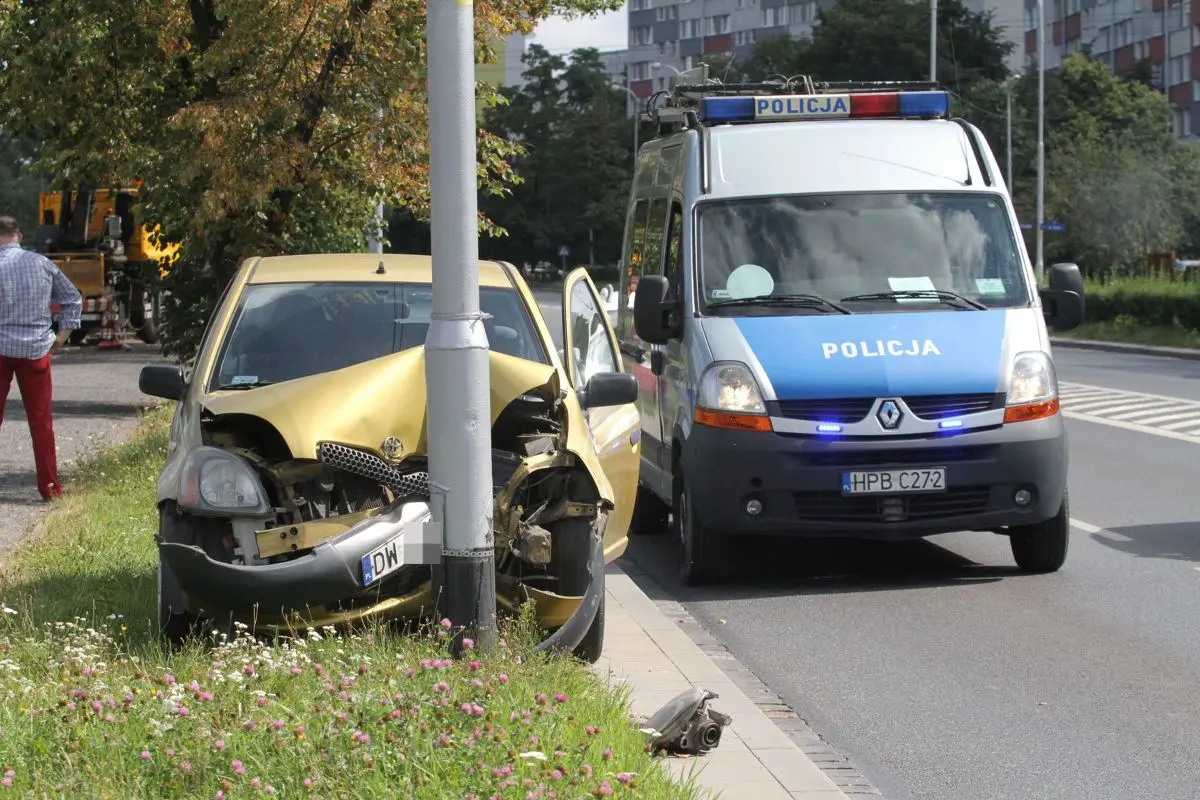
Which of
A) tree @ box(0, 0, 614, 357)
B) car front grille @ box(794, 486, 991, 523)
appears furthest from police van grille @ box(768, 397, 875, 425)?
tree @ box(0, 0, 614, 357)

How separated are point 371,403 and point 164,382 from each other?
134cm

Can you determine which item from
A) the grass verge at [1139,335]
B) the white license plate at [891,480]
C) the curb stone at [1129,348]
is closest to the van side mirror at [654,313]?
the white license plate at [891,480]

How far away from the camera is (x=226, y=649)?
20.0 ft

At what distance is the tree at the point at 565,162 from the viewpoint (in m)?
102

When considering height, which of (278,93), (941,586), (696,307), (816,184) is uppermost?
(278,93)

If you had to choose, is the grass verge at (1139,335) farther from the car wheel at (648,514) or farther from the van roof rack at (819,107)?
the van roof rack at (819,107)

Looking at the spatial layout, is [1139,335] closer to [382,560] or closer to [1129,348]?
[1129,348]

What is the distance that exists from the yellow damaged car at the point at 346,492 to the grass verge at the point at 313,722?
210 mm

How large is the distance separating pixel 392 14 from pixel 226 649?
1073 cm

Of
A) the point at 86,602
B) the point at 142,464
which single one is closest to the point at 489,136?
the point at 142,464

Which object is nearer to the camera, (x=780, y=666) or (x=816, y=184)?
(x=780, y=666)

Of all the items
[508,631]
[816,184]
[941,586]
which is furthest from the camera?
[816,184]

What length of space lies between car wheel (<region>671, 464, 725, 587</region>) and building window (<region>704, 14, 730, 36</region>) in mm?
120662

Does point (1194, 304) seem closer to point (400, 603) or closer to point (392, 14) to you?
point (392, 14)
